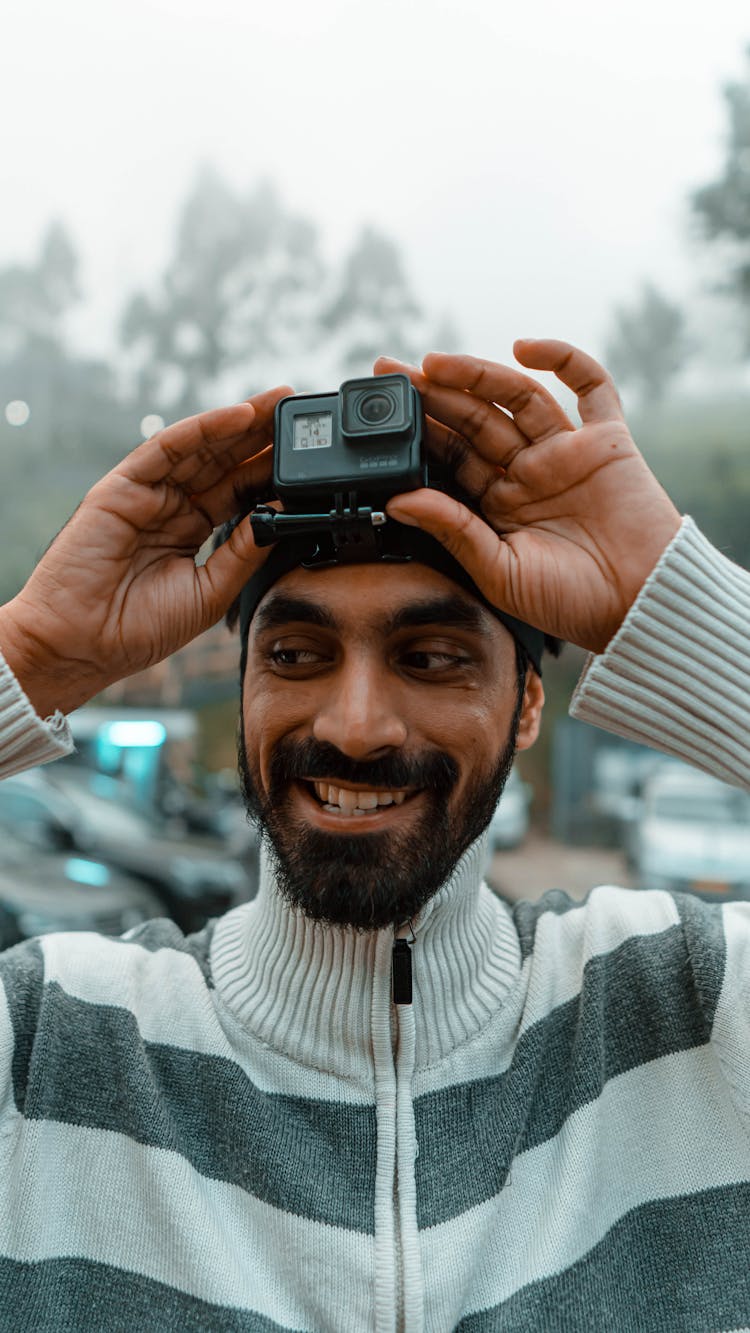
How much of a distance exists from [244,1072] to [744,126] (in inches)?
104

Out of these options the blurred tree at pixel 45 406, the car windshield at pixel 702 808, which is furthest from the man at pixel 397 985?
the car windshield at pixel 702 808

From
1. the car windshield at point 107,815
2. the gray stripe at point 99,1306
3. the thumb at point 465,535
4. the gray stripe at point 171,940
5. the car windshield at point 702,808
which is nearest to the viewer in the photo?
the gray stripe at point 99,1306

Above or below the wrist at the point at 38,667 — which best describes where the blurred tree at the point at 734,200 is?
above

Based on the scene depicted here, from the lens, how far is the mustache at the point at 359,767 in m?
0.95

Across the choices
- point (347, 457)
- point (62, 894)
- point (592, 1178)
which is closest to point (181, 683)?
point (62, 894)

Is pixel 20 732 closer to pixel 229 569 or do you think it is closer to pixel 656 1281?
pixel 229 569

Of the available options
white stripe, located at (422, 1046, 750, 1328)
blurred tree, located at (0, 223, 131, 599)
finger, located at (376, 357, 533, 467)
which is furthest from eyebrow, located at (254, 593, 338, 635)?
blurred tree, located at (0, 223, 131, 599)

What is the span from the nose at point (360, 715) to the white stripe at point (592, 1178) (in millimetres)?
422

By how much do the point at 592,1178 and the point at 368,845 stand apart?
0.38 m

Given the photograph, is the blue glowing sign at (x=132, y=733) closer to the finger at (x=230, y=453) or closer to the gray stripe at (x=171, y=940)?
the gray stripe at (x=171, y=940)

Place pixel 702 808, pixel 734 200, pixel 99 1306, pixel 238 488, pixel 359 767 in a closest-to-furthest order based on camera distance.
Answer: pixel 99 1306
pixel 359 767
pixel 238 488
pixel 734 200
pixel 702 808

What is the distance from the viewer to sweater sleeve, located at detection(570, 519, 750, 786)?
2.94 feet

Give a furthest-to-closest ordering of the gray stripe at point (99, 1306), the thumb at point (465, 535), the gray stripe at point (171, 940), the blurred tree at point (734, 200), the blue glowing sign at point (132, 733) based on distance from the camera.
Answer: the blue glowing sign at point (132, 733)
the blurred tree at point (734, 200)
the gray stripe at point (171, 940)
the thumb at point (465, 535)
the gray stripe at point (99, 1306)

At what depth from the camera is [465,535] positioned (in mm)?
951
